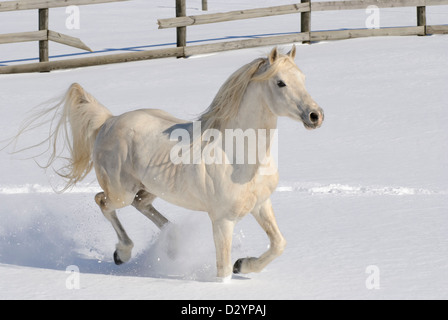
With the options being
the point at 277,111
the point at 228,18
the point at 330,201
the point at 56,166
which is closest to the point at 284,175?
the point at 330,201

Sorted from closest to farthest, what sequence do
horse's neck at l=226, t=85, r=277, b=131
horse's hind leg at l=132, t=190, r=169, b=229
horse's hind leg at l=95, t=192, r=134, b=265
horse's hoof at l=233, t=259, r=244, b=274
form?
horse's neck at l=226, t=85, r=277, b=131
horse's hoof at l=233, t=259, r=244, b=274
horse's hind leg at l=95, t=192, r=134, b=265
horse's hind leg at l=132, t=190, r=169, b=229

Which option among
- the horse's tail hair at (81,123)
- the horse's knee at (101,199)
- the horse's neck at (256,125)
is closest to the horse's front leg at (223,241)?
the horse's neck at (256,125)

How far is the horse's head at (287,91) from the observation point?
3.56 m

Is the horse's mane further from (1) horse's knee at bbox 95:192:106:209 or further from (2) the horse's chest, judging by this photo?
(1) horse's knee at bbox 95:192:106:209

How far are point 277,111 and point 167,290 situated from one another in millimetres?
1059

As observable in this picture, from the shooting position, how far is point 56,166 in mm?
7105

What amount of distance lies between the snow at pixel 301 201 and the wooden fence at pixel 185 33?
0.53 feet

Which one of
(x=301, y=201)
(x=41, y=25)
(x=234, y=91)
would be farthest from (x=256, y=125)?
(x=41, y=25)

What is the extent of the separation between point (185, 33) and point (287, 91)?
737 centimetres

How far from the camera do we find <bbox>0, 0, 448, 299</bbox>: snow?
397 cm

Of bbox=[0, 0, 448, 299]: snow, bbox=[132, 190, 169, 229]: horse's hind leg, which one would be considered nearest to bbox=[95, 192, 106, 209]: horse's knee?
bbox=[132, 190, 169, 229]: horse's hind leg

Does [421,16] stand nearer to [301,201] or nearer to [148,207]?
[301,201]

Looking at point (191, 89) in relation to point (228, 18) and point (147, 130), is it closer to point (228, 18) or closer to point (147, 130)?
point (228, 18)
